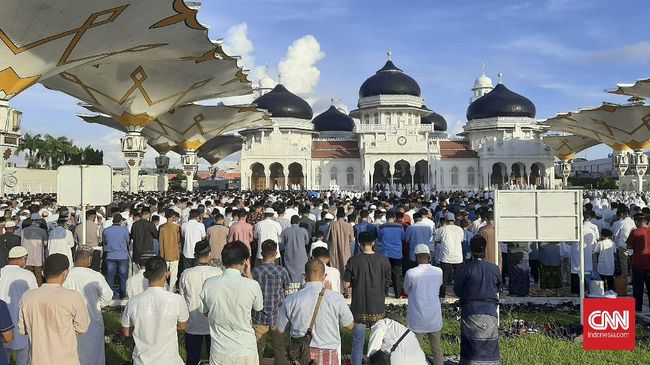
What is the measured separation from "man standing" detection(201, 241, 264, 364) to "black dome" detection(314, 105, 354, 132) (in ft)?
193

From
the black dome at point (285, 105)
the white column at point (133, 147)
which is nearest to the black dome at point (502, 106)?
the black dome at point (285, 105)

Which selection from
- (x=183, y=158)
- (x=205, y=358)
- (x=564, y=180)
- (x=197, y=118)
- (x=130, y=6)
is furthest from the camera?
(x=564, y=180)

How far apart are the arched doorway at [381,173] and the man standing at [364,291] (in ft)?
154

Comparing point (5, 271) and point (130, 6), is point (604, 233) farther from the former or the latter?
point (130, 6)

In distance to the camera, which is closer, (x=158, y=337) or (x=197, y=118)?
(x=158, y=337)

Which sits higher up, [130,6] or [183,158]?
[130,6]

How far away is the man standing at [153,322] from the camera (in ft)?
14.2

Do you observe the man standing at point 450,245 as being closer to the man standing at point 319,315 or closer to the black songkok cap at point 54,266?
the man standing at point 319,315

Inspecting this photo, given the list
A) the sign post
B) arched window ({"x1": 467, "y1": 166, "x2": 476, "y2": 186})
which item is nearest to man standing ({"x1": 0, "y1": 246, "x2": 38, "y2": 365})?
the sign post

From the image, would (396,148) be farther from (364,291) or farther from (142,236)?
(364,291)

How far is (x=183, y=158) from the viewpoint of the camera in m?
40.9

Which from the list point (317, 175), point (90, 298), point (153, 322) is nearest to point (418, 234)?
point (90, 298)

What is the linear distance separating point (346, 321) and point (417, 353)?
92 cm

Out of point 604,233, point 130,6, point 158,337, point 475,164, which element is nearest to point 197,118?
point 130,6
